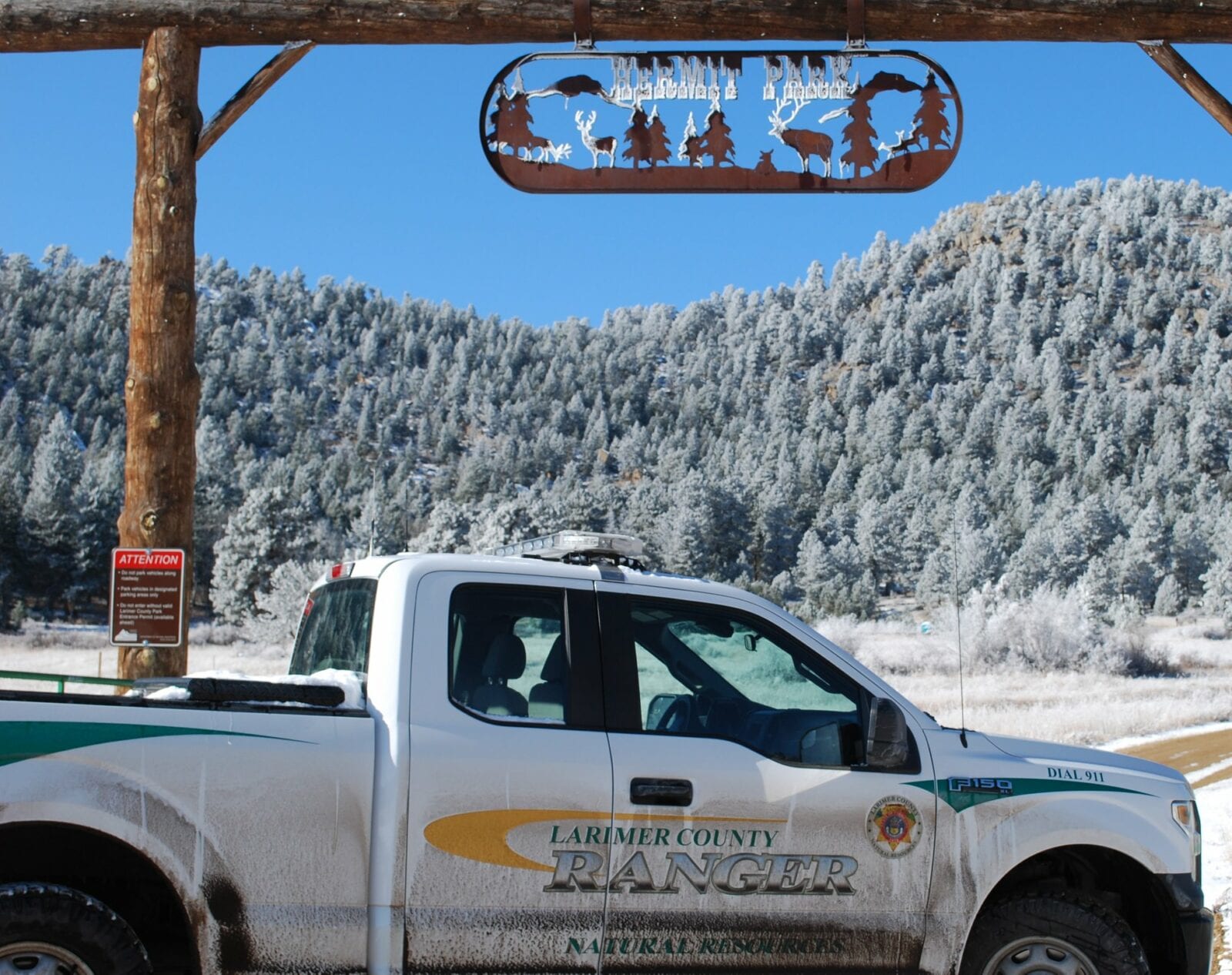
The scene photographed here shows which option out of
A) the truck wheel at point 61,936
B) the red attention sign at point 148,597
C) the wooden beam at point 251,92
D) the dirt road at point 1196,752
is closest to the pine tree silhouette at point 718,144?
the wooden beam at point 251,92

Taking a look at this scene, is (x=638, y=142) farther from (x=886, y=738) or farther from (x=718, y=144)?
(x=886, y=738)

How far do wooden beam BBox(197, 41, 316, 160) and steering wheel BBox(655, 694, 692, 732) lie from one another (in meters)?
3.95

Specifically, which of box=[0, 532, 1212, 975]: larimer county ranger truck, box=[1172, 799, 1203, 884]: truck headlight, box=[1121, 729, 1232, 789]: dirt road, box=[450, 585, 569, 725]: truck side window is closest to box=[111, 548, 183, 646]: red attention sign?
box=[0, 532, 1212, 975]: larimer county ranger truck

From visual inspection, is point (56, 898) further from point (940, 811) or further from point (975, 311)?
point (975, 311)

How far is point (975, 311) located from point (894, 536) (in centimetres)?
7941

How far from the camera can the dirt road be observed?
14.6m

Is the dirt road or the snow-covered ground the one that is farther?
the dirt road

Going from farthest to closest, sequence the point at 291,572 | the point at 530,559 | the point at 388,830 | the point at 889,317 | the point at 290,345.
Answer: the point at 889,317 → the point at 290,345 → the point at 291,572 → the point at 530,559 → the point at 388,830

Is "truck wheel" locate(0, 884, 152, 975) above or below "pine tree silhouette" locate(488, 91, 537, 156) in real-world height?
below

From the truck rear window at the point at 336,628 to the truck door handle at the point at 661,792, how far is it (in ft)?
3.42

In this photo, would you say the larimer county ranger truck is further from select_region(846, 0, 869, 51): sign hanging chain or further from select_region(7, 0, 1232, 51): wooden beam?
select_region(846, 0, 869, 51): sign hanging chain

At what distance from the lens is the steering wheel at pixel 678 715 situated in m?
4.99

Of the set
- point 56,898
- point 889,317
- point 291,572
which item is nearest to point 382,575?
point 56,898

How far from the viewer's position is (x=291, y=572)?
42.0m
